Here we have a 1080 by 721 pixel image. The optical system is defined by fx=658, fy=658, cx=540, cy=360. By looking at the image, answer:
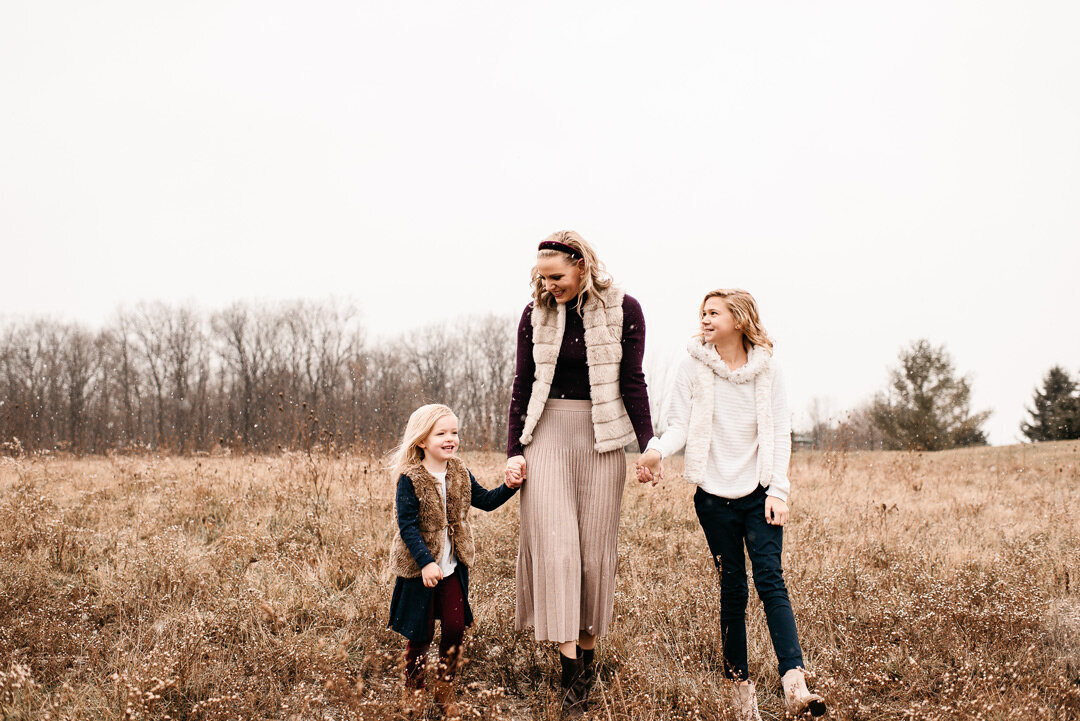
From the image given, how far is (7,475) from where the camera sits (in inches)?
288

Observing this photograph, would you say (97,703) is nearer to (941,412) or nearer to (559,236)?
(559,236)

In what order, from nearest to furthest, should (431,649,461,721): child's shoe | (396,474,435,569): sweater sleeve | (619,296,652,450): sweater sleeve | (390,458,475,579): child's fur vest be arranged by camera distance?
1. (431,649,461,721): child's shoe
2. (396,474,435,569): sweater sleeve
3. (390,458,475,579): child's fur vest
4. (619,296,652,450): sweater sleeve

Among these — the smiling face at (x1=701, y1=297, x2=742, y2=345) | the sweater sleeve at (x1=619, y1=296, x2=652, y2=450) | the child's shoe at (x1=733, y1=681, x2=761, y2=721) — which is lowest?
the child's shoe at (x1=733, y1=681, x2=761, y2=721)

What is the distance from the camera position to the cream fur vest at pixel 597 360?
132 inches

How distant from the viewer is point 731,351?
11.2 ft

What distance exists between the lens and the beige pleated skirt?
320 centimetres

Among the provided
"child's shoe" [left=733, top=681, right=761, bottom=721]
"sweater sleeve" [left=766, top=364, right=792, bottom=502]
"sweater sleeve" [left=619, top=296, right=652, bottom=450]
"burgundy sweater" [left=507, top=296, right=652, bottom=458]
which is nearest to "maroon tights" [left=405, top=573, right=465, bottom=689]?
"burgundy sweater" [left=507, top=296, right=652, bottom=458]

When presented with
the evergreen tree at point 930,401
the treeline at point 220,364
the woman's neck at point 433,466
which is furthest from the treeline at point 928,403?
the woman's neck at point 433,466

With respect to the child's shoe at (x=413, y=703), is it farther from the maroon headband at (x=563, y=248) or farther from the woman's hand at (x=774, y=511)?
the maroon headband at (x=563, y=248)

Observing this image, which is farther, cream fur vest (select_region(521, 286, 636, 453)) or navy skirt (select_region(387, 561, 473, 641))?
cream fur vest (select_region(521, 286, 636, 453))

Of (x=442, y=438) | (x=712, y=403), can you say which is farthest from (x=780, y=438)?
(x=442, y=438)

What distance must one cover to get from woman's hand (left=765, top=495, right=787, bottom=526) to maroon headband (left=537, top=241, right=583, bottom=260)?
151cm

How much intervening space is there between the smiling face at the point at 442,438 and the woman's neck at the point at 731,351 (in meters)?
1.41

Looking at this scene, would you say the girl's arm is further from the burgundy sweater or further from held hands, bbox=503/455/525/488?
the burgundy sweater
